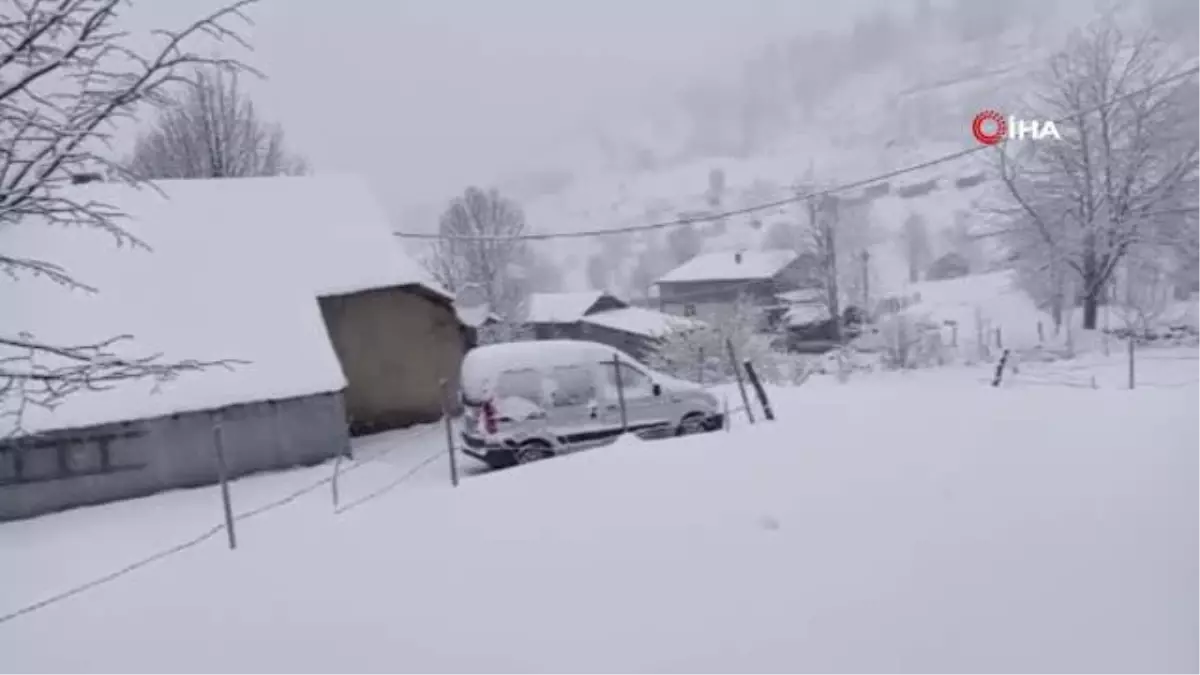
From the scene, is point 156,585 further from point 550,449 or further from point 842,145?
point 842,145

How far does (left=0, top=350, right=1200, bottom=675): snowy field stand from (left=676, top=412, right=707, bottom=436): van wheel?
144 inches

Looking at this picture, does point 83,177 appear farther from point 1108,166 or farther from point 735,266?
point 735,266

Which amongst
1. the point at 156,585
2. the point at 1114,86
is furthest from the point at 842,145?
the point at 156,585

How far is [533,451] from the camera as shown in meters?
10.6

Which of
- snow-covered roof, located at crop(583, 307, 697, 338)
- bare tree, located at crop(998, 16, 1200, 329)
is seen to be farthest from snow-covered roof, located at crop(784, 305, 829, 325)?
bare tree, located at crop(998, 16, 1200, 329)

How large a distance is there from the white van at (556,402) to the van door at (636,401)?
0.05ft

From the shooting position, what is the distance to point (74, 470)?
39.4 feet

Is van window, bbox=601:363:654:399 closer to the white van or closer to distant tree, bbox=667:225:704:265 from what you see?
the white van

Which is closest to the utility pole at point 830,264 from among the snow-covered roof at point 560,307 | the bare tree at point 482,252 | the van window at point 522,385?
the snow-covered roof at point 560,307

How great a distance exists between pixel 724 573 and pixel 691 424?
7.00 meters

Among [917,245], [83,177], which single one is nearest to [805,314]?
[917,245]

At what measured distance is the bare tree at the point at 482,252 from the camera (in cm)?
3247

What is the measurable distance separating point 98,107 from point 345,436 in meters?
10.5

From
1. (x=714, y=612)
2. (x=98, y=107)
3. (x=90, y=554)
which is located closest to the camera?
(x=98, y=107)
